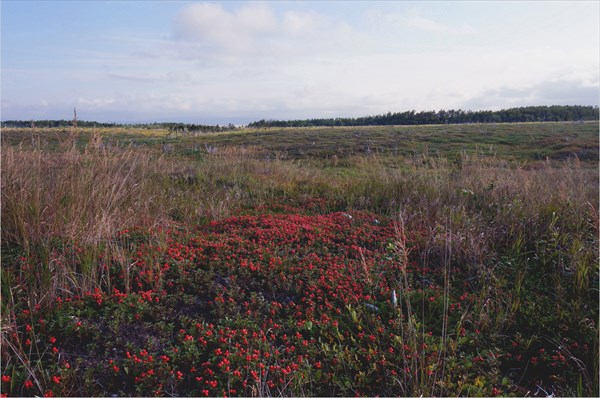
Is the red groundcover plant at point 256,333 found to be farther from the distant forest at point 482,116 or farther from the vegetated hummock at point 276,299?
the distant forest at point 482,116

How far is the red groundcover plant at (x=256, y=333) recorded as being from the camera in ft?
9.09

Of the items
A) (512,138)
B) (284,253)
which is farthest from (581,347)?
(512,138)

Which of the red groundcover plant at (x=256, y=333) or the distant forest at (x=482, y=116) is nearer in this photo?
the red groundcover plant at (x=256, y=333)

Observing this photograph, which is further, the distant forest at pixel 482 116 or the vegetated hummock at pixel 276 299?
the distant forest at pixel 482 116

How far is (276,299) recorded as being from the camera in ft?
13.1

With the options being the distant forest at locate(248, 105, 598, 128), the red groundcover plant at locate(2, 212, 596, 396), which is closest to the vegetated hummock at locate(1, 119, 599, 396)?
the red groundcover plant at locate(2, 212, 596, 396)

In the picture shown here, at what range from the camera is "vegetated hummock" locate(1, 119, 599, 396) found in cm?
286

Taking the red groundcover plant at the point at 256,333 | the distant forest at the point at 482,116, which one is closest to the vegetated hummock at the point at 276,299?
the red groundcover plant at the point at 256,333

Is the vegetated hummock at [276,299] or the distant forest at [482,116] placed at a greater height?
the distant forest at [482,116]

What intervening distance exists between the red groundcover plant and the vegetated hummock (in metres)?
0.02

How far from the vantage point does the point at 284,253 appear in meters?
4.89

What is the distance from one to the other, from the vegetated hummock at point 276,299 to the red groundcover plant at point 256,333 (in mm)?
16

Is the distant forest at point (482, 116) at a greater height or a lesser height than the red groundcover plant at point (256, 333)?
greater

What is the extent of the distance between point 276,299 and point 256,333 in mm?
739
